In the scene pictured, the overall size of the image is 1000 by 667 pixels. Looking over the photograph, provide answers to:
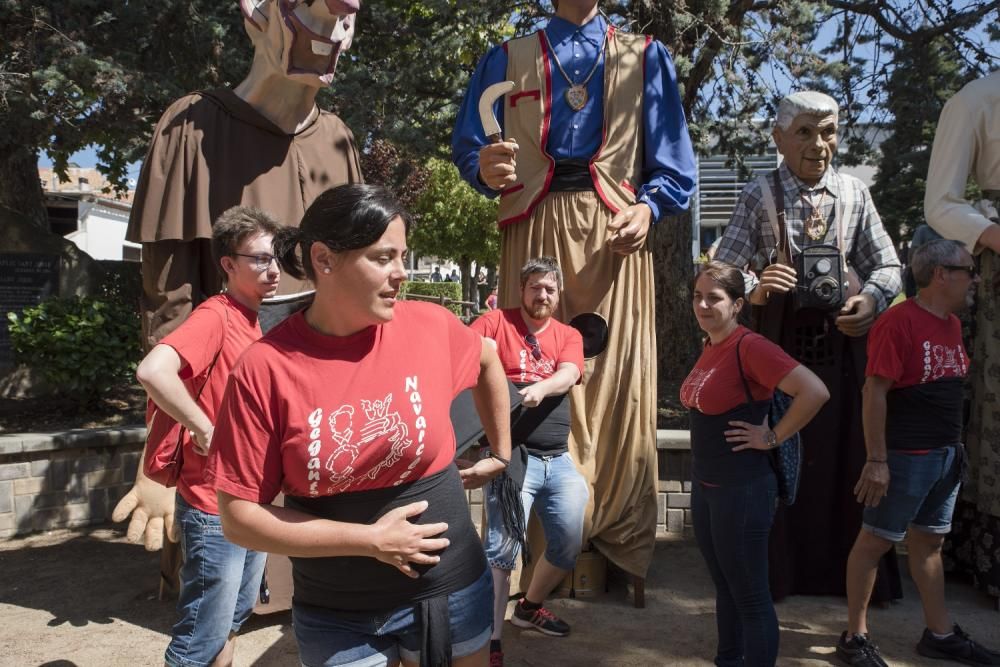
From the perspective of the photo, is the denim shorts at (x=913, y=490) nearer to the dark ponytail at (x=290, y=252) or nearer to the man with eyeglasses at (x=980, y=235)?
the man with eyeglasses at (x=980, y=235)

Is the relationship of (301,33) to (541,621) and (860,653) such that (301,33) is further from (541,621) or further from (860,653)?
(860,653)

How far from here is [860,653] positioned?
357 cm

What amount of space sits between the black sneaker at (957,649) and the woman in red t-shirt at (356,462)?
2.47 metres

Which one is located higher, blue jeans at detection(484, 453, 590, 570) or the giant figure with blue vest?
the giant figure with blue vest

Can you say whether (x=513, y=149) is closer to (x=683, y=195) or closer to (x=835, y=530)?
(x=683, y=195)

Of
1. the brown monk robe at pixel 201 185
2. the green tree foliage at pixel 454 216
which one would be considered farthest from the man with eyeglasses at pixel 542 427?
the green tree foliage at pixel 454 216

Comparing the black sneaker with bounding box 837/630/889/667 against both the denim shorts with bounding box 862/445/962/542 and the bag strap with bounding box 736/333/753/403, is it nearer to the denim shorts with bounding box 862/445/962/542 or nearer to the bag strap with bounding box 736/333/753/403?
the denim shorts with bounding box 862/445/962/542

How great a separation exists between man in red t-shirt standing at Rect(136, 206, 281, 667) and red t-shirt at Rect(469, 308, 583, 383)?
3.25 feet

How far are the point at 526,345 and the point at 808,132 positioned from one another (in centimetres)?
166

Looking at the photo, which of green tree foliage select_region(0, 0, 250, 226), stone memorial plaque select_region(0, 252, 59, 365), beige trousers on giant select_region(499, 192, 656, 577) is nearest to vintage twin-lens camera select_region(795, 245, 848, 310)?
beige trousers on giant select_region(499, 192, 656, 577)

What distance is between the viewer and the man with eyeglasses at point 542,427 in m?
3.51

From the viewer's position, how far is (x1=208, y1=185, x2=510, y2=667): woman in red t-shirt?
1.81m

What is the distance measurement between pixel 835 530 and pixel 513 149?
8.16 feet

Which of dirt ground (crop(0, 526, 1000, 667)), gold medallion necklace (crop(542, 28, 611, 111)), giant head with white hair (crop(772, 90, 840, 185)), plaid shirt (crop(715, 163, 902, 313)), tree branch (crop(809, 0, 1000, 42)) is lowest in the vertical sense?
dirt ground (crop(0, 526, 1000, 667))
